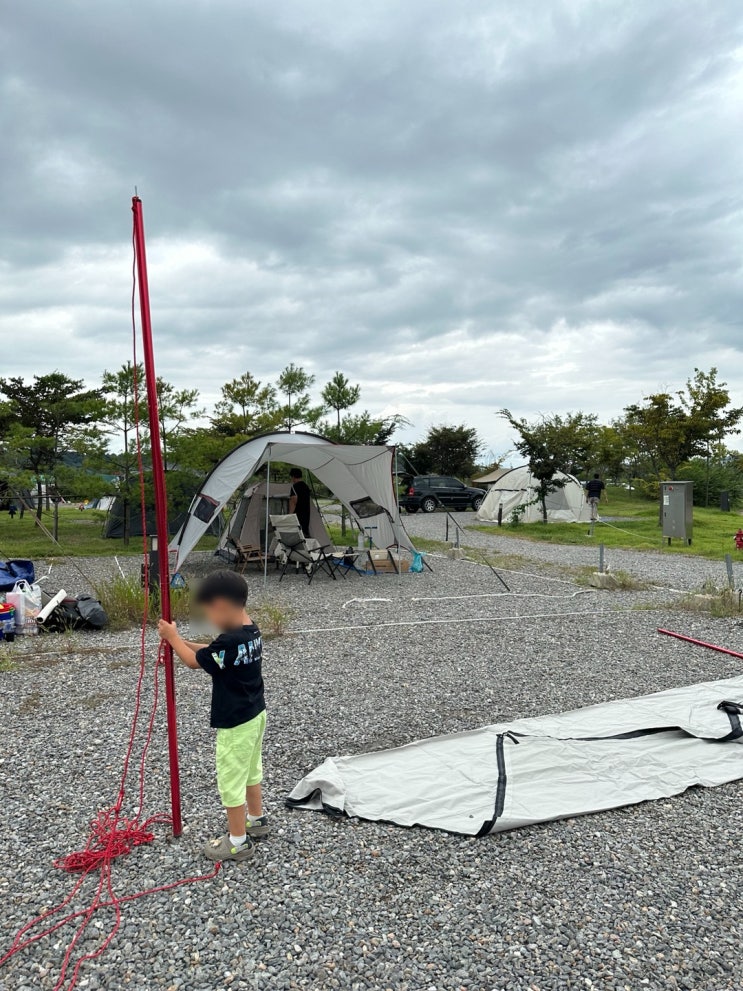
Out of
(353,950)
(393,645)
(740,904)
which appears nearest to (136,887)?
(353,950)

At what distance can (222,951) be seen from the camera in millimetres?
2287

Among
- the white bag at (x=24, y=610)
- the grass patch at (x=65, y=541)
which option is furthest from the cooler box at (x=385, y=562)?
the white bag at (x=24, y=610)

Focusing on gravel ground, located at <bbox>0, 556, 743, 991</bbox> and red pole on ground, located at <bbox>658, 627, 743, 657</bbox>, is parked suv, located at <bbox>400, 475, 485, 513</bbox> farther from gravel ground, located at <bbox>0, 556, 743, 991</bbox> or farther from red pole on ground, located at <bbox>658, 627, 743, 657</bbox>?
gravel ground, located at <bbox>0, 556, 743, 991</bbox>

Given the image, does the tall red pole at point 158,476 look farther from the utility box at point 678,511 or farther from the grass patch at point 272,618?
the utility box at point 678,511

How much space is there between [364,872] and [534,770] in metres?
1.18

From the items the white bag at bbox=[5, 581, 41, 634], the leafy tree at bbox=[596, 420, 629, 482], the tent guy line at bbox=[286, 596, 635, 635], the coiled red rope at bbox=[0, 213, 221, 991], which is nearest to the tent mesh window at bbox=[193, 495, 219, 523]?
the white bag at bbox=[5, 581, 41, 634]

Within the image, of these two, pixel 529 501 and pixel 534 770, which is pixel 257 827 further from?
pixel 529 501

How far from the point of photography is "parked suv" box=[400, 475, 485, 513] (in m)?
25.2

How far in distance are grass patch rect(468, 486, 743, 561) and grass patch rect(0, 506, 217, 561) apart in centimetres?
786

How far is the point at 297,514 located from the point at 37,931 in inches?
386

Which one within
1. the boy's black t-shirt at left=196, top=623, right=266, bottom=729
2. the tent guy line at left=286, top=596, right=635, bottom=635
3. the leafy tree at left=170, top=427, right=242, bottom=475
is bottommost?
the tent guy line at left=286, top=596, right=635, bottom=635

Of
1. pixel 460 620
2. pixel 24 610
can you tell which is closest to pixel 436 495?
pixel 460 620

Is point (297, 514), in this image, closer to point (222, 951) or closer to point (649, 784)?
point (649, 784)

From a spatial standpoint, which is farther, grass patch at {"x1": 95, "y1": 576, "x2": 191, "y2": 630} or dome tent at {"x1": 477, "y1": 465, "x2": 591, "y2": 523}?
dome tent at {"x1": 477, "y1": 465, "x2": 591, "y2": 523}
